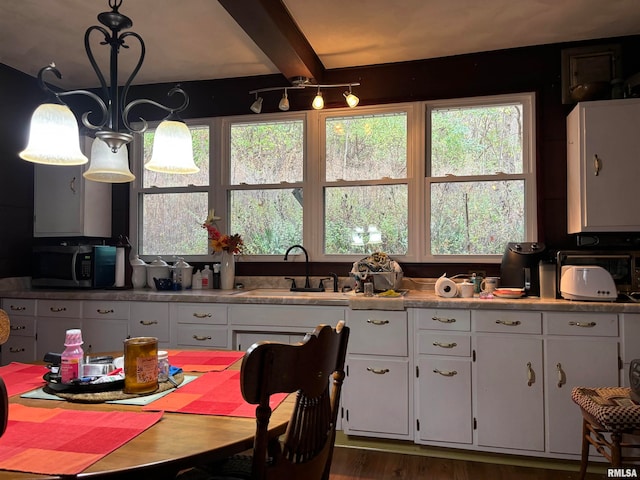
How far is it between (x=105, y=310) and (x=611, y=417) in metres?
3.08

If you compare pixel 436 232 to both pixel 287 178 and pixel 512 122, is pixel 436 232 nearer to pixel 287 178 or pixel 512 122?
pixel 512 122

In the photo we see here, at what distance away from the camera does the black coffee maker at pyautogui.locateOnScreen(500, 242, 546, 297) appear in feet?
9.36

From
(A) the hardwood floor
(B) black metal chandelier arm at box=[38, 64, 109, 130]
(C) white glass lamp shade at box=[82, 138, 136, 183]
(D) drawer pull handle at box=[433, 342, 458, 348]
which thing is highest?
(B) black metal chandelier arm at box=[38, 64, 109, 130]

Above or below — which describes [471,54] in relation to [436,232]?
above

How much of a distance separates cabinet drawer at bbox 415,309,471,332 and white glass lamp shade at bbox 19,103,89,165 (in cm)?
203

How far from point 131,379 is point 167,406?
182 millimetres

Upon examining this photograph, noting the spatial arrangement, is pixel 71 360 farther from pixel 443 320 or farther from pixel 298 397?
pixel 443 320

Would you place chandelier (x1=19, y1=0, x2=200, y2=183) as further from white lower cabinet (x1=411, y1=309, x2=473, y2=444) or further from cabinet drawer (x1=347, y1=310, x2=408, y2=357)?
white lower cabinet (x1=411, y1=309, x2=473, y2=444)

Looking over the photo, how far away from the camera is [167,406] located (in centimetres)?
122

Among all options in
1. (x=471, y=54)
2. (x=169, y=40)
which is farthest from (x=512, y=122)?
(x=169, y=40)

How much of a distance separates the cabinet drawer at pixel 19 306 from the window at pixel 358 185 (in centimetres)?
93

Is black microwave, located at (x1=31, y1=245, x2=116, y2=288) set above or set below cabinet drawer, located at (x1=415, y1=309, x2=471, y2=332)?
above

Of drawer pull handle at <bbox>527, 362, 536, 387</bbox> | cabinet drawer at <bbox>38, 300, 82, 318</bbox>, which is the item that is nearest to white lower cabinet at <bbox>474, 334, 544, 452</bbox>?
drawer pull handle at <bbox>527, 362, 536, 387</bbox>

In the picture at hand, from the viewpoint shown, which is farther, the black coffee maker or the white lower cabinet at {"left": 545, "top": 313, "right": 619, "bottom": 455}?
the black coffee maker
